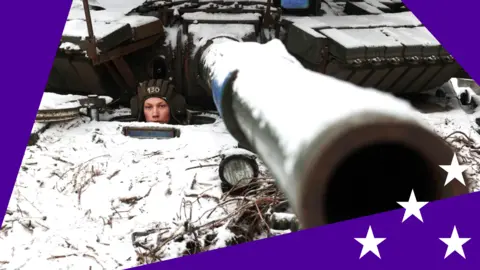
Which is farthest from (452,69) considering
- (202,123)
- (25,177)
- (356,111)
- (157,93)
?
(356,111)

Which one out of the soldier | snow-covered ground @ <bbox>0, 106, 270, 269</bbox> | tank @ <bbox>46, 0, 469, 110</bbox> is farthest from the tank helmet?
snow-covered ground @ <bbox>0, 106, 270, 269</bbox>

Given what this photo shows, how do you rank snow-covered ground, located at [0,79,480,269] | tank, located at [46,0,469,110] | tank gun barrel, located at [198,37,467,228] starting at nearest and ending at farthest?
tank gun barrel, located at [198,37,467,228] < snow-covered ground, located at [0,79,480,269] < tank, located at [46,0,469,110]

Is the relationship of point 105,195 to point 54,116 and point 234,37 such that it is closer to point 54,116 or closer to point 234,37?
point 54,116

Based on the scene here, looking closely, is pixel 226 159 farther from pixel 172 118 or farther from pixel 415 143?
pixel 415 143

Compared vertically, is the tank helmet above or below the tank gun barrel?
above

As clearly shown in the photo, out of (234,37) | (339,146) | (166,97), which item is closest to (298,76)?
(339,146)

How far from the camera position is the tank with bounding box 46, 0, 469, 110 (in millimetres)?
2158

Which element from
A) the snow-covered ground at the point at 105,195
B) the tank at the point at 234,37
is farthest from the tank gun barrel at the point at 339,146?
the tank at the point at 234,37

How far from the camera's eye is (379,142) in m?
0.74

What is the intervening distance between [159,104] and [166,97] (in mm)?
37

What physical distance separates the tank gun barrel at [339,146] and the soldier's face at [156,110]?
1224 millimetres

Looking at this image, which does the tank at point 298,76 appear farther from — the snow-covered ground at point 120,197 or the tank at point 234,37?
the snow-covered ground at point 120,197

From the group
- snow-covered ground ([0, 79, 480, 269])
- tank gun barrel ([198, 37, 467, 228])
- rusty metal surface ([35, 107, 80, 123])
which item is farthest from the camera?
rusty metal surface ([35, 107, 80, 123])

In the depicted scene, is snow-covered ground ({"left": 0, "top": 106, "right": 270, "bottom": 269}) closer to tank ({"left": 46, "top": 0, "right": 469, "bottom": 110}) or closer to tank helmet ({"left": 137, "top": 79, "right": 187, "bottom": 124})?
tank helmet ({"left": 137, "top": 79, "right": 187, "bottom": 124})
